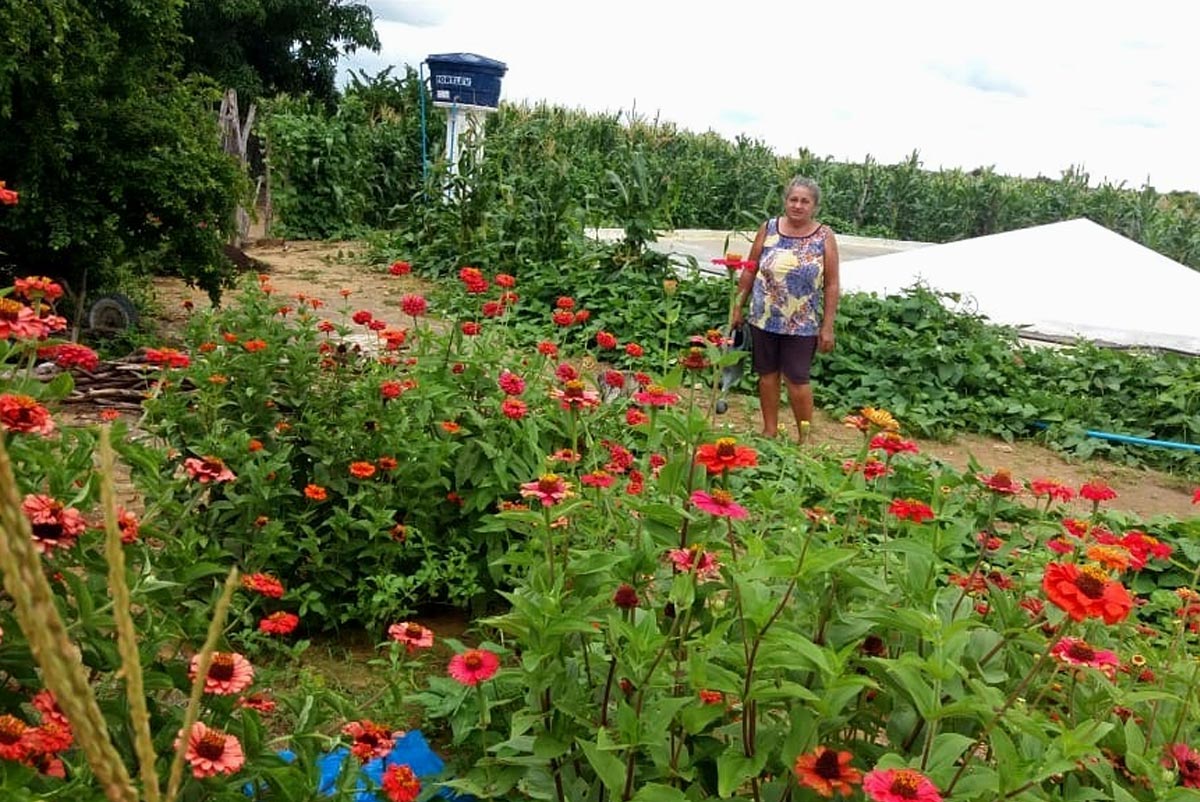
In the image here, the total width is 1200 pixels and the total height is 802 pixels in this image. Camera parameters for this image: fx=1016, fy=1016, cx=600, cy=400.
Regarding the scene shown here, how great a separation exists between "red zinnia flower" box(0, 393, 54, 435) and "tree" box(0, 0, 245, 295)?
454 centimetres

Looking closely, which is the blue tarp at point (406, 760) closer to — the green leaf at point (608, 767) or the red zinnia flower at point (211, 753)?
the green leaf at point (608, 767)

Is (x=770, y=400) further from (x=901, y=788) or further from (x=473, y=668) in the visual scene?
A: (x=901, y=788)

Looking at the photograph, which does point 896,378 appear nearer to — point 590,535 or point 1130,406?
point 1130,406

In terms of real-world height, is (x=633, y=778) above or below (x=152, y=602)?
below

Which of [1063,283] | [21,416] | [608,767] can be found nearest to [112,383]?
[21,416]

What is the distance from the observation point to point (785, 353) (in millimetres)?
5465

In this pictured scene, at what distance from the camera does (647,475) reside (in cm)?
266

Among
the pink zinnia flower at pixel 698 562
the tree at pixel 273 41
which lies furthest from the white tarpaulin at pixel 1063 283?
the tree at pixel 273 41

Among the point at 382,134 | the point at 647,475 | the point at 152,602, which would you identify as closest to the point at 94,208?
the point at 647,475

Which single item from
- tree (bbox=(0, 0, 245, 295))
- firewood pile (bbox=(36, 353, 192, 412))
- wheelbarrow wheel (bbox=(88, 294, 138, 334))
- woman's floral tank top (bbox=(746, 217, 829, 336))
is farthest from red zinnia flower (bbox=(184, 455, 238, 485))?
wheelbarrow wheel (bbox=(88, 294, 138, 334))

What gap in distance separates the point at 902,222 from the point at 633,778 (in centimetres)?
1901

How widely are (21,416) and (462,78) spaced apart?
→ 1106 cm

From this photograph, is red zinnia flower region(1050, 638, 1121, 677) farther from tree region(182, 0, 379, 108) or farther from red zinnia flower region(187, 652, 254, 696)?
tree region(182, 0, 379, 108)

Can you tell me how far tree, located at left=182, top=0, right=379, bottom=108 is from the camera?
20.0m
